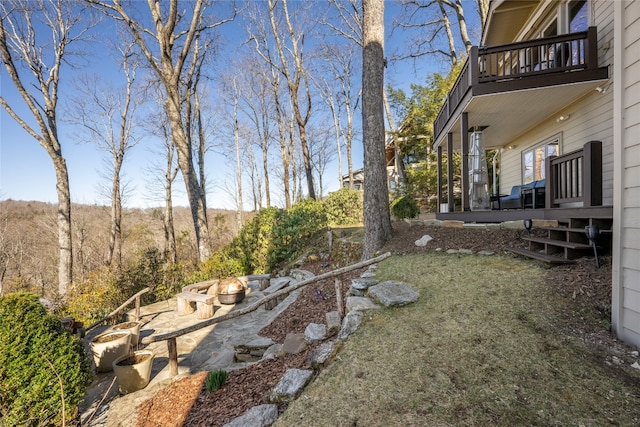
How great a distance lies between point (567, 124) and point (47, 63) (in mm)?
16118

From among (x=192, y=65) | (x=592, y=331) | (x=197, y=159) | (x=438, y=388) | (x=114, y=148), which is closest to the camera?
(x=438, y=388)

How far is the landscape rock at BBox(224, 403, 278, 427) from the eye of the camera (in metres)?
2.21

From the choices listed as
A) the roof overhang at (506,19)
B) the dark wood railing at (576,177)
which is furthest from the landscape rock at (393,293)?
the roof overhang at (506,19)

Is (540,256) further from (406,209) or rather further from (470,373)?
(406,209)

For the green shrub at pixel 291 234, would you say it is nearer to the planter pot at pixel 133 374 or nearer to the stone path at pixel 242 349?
the stone path at pixel 242 349

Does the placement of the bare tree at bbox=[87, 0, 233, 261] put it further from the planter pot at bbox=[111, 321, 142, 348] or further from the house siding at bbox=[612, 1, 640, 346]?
the house siding at bbox=[612, 1, 640, 346]

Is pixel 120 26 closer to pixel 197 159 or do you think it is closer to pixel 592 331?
pixel 197 159

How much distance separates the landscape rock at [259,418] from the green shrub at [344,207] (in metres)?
10.7

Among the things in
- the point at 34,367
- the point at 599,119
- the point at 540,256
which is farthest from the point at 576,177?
the point at 34,367

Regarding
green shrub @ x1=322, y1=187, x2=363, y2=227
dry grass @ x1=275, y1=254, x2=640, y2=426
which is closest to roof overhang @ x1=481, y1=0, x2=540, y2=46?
green shrub @ x1=322, y1=187, x2=363, y2=227

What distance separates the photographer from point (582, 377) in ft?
7.18

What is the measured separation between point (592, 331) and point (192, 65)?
1504cm

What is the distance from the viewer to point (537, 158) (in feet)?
25.2

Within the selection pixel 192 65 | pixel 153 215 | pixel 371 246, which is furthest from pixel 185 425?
pixel 153 215
